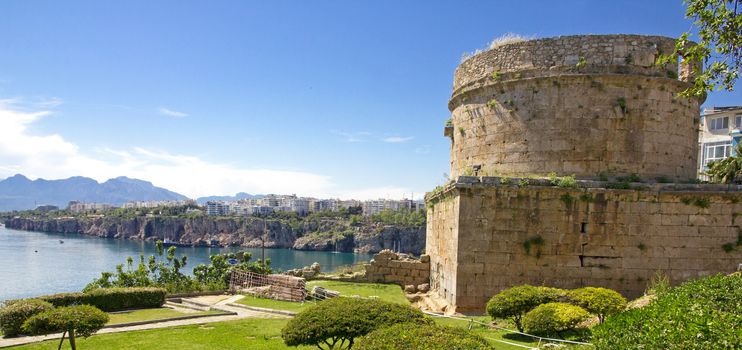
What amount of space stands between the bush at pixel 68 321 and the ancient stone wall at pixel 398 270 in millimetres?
11604

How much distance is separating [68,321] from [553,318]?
367 inches

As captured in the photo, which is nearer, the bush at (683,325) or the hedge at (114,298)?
the bush at (683,325)

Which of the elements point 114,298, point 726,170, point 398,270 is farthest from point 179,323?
point 726,170

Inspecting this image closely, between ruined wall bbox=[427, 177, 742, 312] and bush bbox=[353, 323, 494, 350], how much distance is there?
7523mm

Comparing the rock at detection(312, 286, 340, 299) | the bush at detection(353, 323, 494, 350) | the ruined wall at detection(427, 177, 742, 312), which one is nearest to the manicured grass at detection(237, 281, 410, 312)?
the rock at detection(312, 286, 340, 299)

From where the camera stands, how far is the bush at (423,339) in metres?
5.71

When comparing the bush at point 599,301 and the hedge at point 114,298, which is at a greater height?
the bush at point 599,301

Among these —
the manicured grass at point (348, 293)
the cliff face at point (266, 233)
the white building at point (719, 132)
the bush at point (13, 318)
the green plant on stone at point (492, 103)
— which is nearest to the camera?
the bush at point (13, 318)

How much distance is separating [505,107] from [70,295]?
16205mm

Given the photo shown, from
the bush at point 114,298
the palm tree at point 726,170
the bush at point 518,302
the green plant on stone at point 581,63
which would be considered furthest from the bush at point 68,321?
the palm tree at point 726,170

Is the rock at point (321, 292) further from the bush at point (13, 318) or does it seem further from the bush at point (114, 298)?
the bush at point (13, 318)

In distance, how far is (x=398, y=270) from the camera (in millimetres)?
19938

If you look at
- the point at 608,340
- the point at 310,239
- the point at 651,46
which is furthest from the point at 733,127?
the point at 310,239

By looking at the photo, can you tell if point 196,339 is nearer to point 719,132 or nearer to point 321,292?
point 321,292
